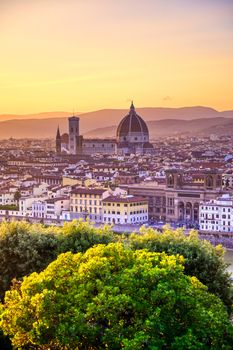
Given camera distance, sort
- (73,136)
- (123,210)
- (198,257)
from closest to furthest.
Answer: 1. (198,257)
2. (123,210)
3. (73,136)

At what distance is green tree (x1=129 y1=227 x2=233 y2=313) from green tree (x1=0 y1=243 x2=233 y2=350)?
11.8 ft

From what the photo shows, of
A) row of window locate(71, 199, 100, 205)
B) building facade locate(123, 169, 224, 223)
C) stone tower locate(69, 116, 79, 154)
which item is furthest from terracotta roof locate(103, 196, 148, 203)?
stone tower locate(69, 116, 79, 154)

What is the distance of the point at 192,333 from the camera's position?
22.6ft

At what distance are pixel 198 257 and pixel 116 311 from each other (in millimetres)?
4554

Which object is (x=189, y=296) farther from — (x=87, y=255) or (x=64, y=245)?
(x=64, y=245)

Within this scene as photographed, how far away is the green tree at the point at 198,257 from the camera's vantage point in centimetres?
1124

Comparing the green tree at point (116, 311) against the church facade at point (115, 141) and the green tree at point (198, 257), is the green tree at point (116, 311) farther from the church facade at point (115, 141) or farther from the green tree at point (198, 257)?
the church facade at point (115, 141)

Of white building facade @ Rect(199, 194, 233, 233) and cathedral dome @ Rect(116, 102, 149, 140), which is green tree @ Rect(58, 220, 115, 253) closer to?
white building facade @ Rect(199, 194, 233, 233)

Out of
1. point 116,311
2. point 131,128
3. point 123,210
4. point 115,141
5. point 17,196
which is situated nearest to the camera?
point 116,311

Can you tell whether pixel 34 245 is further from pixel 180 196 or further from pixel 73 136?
pixel 73 136

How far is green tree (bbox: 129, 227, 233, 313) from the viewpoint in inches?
443

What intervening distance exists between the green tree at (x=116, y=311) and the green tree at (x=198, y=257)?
359cm

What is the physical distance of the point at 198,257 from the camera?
1135 cm

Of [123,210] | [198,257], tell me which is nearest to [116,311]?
[198,257]
